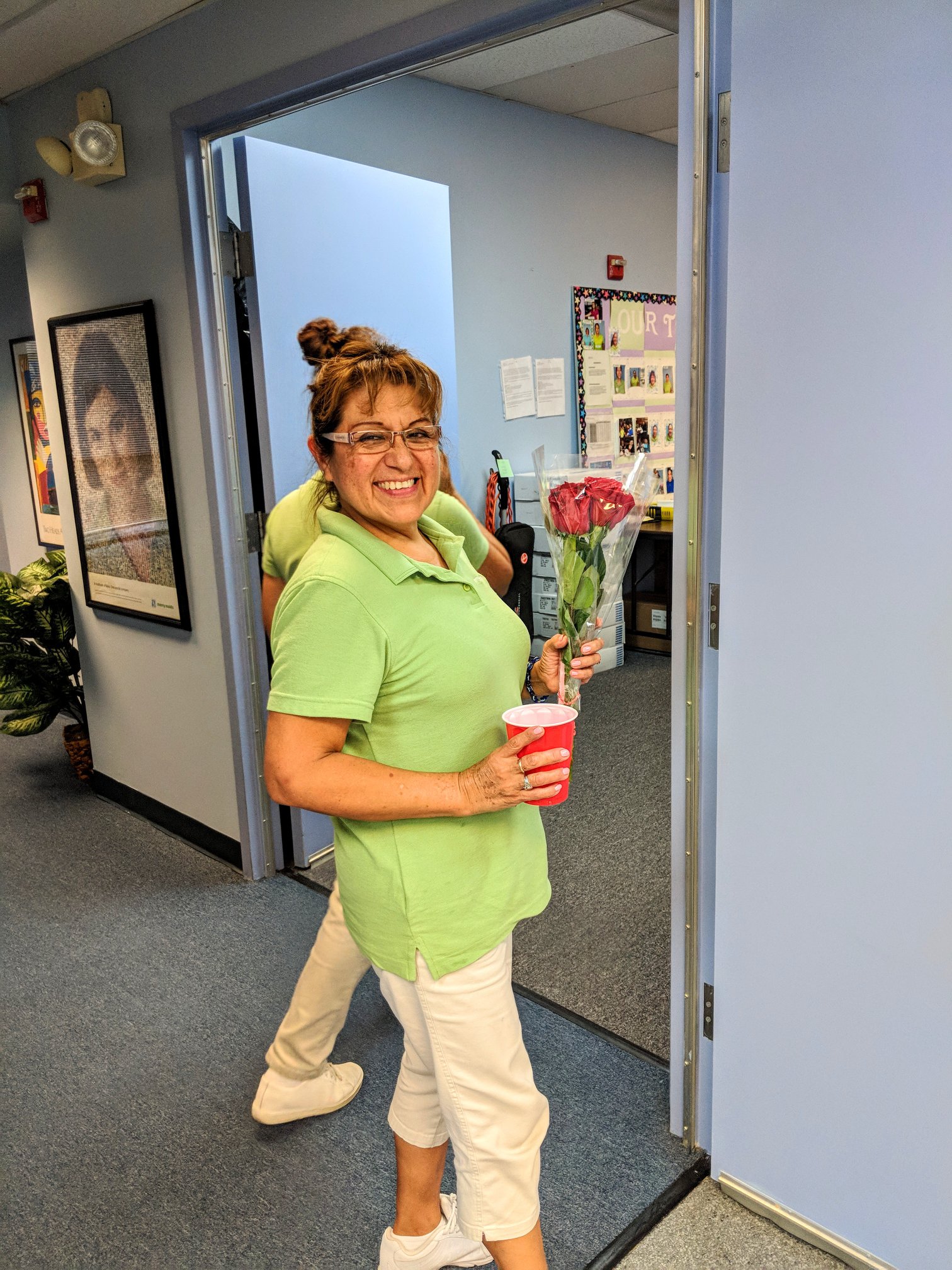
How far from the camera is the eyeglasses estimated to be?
4.40 ft

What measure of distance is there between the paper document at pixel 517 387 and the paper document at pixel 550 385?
0.06 m

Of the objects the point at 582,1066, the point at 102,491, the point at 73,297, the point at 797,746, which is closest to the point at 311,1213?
the point at 582,1066

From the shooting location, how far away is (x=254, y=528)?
2.97 m

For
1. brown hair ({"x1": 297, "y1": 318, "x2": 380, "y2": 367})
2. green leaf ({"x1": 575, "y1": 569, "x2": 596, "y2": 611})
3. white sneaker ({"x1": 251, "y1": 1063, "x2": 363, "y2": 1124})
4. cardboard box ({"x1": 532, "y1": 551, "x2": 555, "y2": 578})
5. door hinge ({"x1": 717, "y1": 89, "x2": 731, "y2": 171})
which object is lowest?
white sneaker ({"x1": 251, "y1": 1063, "x2": 363, "y2": 1124})

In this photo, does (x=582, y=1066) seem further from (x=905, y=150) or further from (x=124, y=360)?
(x=124, y=360)

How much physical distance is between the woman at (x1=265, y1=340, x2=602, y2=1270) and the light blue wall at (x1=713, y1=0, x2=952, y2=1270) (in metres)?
0.40

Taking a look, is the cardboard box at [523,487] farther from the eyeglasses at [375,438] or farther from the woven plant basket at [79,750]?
the eyeglasses at [375,438]

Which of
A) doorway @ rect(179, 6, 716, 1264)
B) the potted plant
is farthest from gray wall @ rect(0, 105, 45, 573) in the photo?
doorway @ rect(179, 6, 716, 1264)

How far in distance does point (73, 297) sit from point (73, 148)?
1.67ft

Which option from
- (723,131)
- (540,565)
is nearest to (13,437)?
(540,565)

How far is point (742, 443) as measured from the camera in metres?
1.55

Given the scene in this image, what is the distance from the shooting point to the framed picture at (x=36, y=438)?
543 centimetres

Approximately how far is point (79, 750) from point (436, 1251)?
9.54 feet

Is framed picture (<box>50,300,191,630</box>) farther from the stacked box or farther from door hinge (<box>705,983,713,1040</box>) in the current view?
the stacked box
